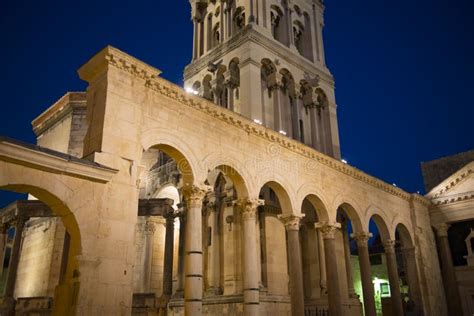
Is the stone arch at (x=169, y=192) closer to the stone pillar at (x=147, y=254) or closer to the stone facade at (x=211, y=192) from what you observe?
the stone facade at (x=211, y=192)

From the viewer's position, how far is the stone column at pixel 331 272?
677 inches

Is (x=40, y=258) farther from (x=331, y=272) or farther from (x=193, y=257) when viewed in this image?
(x=331, y=272)

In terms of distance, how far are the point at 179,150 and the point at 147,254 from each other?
887cm

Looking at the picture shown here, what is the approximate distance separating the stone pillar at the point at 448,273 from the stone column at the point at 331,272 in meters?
10.0

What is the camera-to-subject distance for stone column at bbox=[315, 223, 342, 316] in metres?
17.2

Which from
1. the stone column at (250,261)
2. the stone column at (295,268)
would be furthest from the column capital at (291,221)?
the stone column at (250,261)

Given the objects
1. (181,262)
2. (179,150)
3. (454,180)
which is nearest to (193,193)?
(179,150)

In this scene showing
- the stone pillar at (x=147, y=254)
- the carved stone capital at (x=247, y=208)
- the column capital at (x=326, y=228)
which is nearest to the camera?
the carved stone capital at (x=247, y=208)

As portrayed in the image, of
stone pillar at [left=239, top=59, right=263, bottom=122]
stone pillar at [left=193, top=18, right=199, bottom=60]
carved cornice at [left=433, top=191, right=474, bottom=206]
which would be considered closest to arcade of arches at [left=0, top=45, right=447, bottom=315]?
carved cornice at [left=433, top=191, right=474, bottom=206]

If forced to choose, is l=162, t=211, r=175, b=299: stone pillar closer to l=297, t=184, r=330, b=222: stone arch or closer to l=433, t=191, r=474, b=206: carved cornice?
l=297, t=184, r=330, b=222: stone arch

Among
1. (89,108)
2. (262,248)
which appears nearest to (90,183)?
(89,108)

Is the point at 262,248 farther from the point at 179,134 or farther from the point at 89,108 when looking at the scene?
the point at 89,108

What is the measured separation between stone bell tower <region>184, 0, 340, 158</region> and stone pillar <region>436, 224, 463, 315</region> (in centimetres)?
739

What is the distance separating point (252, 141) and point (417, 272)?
13103 millimetres
